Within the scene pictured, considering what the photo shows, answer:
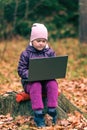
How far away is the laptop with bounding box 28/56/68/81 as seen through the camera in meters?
7.56

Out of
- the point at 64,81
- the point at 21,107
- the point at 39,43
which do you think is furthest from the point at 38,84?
the point at 64,81

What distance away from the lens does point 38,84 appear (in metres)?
7.59

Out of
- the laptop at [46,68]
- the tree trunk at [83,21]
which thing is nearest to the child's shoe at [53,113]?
the laptop at [46,68]

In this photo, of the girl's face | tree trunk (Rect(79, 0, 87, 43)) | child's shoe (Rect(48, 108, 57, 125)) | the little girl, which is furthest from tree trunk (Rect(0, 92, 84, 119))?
tree trunk (Rect(79, 0, 87, 43))

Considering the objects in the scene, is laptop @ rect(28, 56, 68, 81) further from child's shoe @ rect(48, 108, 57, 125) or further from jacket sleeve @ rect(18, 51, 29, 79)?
child's shoe @ rect(48, 108, 57, 125)

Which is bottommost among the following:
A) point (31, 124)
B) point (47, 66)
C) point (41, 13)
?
point (31, 124)

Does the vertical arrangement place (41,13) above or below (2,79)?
above

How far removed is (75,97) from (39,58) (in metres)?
2.78

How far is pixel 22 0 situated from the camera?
15820mm

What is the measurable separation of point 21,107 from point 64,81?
380 cm

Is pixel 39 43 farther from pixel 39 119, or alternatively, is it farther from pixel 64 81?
pixel 64 81

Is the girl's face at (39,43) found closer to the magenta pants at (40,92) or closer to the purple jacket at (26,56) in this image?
the purple jacket at (26,56)

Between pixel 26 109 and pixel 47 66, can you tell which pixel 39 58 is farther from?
pixel 26 109

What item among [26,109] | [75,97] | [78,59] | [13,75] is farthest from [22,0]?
[26,109]
